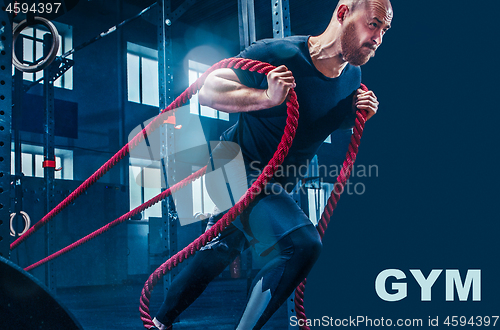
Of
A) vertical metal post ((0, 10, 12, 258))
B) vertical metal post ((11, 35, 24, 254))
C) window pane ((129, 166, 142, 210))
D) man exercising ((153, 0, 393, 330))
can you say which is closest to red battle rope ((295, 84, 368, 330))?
man exercising ((153, 0, 393, 330))

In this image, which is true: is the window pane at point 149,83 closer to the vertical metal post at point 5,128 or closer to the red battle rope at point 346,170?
the vertical metal post at point 5,128

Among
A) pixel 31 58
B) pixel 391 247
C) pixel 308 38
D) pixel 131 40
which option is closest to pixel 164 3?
pixel 308 38

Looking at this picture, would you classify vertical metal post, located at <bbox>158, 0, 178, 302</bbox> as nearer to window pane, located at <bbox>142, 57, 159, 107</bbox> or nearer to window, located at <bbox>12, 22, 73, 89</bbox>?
window, located at <bbox>12, 22, 73, 89</bbox>

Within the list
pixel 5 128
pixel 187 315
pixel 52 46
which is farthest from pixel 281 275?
pixel 187 315

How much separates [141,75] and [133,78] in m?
0.22

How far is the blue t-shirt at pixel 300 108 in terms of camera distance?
1.43 m

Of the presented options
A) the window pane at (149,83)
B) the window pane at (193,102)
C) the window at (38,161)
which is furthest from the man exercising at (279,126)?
the window pane at (193,102)

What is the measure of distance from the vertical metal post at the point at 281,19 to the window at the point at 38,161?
5906 millimetres

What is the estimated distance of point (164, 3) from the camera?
121 inches

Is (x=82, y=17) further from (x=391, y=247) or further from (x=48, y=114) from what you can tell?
(x=391, y=247)

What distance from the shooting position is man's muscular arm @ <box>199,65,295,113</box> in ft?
4.09

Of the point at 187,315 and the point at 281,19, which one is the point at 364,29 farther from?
the point at 187,315

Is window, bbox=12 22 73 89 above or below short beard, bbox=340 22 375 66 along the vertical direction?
above

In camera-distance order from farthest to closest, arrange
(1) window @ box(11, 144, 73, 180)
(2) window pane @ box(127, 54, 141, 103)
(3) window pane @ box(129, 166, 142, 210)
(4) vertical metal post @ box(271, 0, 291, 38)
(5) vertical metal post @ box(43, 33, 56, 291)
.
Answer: (2) window pane @ box(127, 54, 141, 103), (3) window pane @ box(129, 166, 142, 210), (1) window @ box(11, 144, 73, 180), (5) vertical metal post @ box(43, 33, 56, 291), (4) vertical metal post @ box(271, 0, 291, 38)
